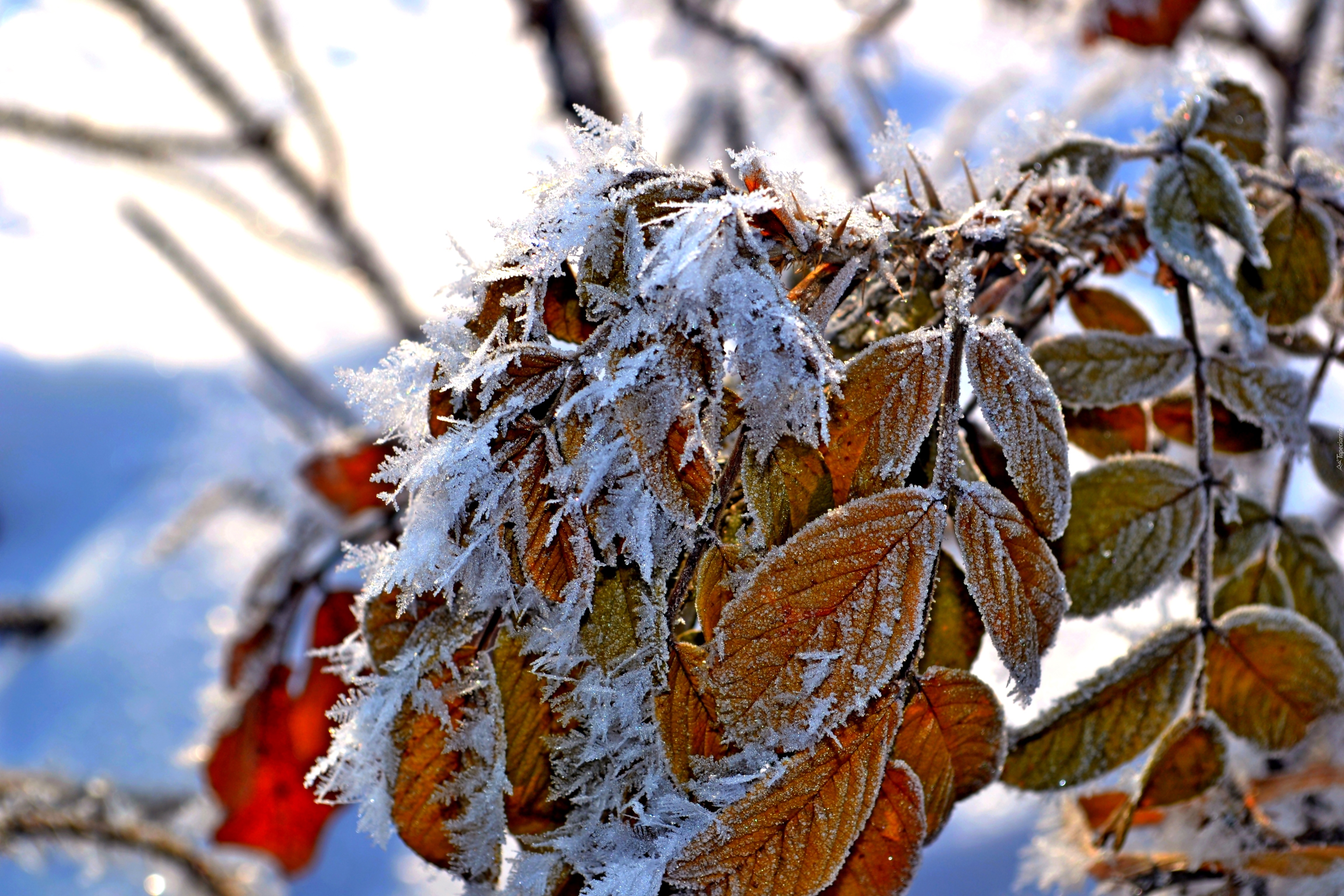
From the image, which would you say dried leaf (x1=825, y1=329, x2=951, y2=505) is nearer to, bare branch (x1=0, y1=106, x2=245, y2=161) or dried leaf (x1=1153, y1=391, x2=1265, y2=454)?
dried leaf (x1=1153, y1=391, x2=1265, y2=454)

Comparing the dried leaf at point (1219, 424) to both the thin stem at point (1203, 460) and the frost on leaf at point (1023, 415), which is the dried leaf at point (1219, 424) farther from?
the frost on leaf at point (1023, 415)

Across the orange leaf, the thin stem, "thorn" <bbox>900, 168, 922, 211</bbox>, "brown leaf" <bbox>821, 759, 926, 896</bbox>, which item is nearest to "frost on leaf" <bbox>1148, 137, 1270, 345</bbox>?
the thin stem

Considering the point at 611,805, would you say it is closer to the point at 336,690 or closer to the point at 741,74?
the point at 336,690

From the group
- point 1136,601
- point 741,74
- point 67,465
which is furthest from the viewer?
point 67,465

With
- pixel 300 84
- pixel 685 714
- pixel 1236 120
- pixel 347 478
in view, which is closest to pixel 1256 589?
pixel 1236 120

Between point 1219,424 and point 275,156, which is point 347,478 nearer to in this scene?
point 1219,424

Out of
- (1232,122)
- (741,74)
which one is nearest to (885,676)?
(1232,122)
